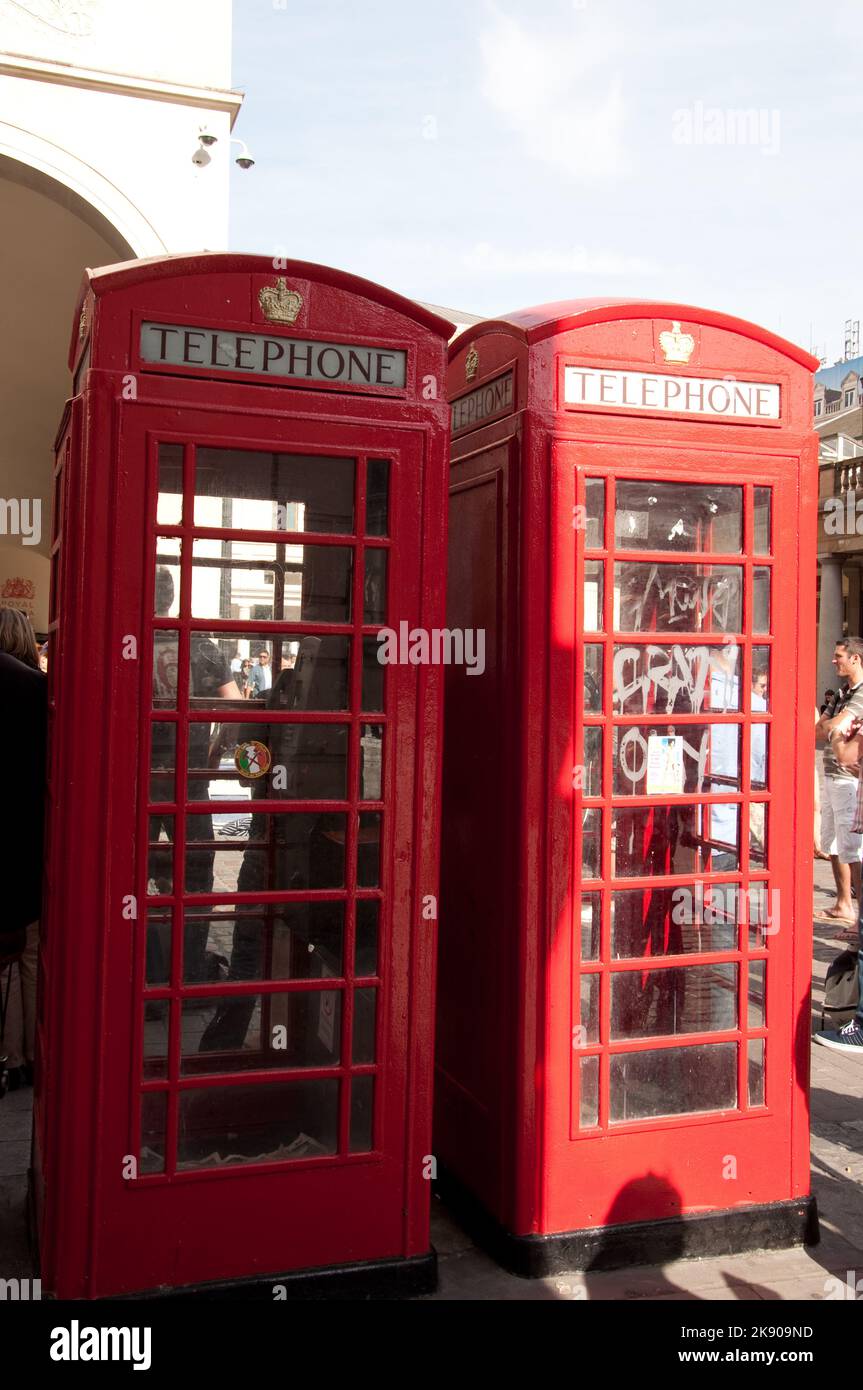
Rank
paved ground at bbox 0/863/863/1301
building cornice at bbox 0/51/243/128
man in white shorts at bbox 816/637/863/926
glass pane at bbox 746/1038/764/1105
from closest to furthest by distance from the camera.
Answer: paved ground at bbox 0/863/863/1301 < glass pane at bbox 746/1038/764/1105 < man in white shorts at bbox 816/637/863/926 < building cornice at bbox 0/51/243/128

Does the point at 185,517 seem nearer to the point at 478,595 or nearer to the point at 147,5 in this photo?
the point at 478,595

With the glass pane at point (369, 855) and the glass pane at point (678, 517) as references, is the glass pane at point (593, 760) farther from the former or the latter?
the glass pane at point (369, 855)

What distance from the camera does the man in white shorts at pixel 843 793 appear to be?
7.65 meters

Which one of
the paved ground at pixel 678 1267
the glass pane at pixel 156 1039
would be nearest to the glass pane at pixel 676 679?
the glass pane at pixel 156 1039

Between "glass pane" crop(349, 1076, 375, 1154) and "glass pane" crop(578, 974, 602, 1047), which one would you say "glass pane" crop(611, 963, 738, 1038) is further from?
"glass pane" crop(349, 1076, 375, 1154)

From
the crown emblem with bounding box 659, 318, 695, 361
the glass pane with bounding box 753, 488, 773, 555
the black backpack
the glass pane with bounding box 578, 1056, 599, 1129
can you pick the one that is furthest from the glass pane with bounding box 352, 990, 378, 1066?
the black backpack

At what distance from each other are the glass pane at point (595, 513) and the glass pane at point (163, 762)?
1.35 metres

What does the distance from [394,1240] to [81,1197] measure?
0.89 m

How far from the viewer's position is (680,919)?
3746mm

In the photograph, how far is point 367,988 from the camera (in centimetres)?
334

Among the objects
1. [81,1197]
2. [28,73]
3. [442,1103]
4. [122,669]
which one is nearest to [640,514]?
[122,669]

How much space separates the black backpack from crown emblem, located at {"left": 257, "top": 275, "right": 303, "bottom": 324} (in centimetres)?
358

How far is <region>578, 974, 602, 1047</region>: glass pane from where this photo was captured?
360cm

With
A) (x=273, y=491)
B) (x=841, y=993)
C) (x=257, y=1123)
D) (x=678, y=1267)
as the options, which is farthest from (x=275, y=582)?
(x=841, y=993)
